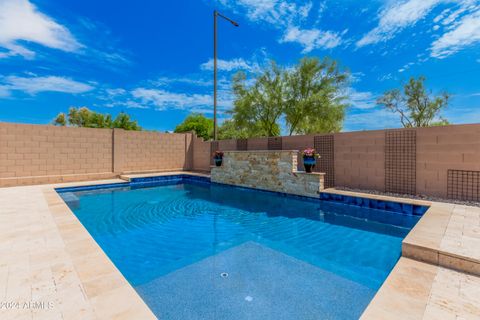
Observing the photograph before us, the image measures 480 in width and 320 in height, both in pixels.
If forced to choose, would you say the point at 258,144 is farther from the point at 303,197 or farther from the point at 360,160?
the point at 360,160

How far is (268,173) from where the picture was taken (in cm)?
765

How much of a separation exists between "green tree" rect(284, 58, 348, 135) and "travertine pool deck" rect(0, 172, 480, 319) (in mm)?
9718

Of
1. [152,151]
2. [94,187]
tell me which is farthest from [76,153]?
[152,151]

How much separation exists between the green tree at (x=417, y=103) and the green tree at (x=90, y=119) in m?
32.9

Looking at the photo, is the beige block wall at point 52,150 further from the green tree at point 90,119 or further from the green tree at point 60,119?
the green tree at point 60,119

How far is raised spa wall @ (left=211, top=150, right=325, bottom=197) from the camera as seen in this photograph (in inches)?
262

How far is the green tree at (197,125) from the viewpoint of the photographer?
31.3 meters

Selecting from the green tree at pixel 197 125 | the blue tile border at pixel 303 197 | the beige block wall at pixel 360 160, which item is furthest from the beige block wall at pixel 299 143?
the green tree at pixel 197 125

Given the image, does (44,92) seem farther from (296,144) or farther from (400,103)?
(400,103)

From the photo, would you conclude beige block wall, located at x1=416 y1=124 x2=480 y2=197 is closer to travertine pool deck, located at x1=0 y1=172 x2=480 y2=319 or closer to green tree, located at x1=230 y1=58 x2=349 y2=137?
travertine pool deck, located at x1=0 y1=172 x2=480 y2=319

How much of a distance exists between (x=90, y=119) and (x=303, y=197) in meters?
36.2

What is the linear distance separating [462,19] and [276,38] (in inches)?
291

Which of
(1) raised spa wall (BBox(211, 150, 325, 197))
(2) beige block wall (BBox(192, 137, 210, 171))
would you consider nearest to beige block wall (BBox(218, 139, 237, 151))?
(2) beige block wall (BBox(192, 137, 210, 171))

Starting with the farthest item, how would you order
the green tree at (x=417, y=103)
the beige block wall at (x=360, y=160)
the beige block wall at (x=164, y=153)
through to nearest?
the green tree at (x=417, y=103) → the beige block wall at (x=360, y=160) → the beige block wall at (x=164, y=153)
